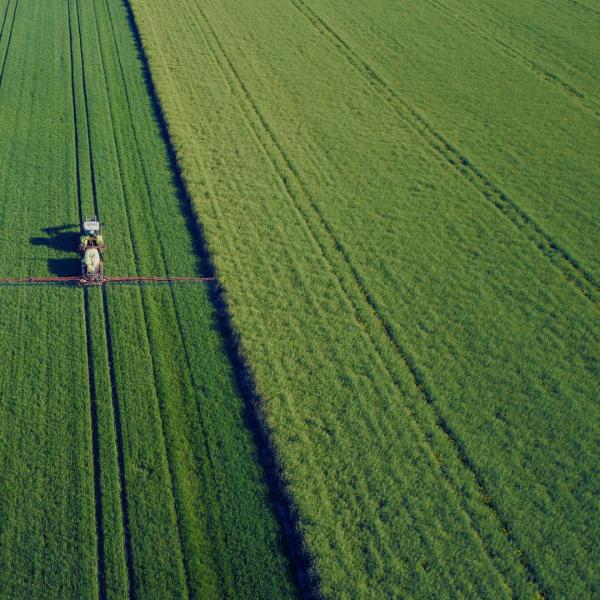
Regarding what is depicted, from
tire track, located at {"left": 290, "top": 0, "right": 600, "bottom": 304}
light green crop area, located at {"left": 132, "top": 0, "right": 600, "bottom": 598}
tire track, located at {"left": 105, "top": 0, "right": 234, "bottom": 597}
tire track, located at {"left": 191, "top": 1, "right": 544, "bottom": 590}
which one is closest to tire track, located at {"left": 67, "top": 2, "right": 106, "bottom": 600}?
tire track, located at {"left": 105, "top": 0, "right": 234, "bottom": 597}

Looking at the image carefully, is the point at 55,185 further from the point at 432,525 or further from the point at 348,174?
the point at 432,525

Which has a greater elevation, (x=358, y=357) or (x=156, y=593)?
(x=358, y=357)

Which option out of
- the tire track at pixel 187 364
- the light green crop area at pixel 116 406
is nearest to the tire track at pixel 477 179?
the light green crop area at pixel 116 406

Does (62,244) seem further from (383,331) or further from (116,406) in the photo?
(383,331)

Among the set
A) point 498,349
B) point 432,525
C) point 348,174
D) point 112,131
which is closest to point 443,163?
point 348,174

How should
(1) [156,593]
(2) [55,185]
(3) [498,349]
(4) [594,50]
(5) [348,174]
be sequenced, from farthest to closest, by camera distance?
1. (4) [594,50]
2. (5) [348,174]
3. (2) [55,185]
4. (3) [498,349]
5. (1) [156,593]

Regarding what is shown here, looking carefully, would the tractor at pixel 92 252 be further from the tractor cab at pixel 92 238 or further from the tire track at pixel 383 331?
the tire track at pixel 383 331

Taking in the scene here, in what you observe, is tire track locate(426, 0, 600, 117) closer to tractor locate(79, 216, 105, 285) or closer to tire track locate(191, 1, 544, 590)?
tire track locate(191, 1, 544, 590)
